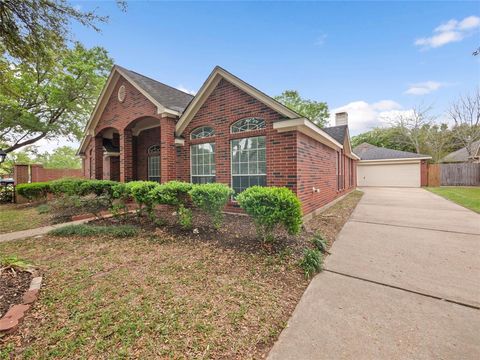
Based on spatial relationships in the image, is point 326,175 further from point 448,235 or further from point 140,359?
point 140,359

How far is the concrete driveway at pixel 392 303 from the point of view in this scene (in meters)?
2.02

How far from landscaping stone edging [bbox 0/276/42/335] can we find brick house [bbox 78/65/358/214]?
5096mm

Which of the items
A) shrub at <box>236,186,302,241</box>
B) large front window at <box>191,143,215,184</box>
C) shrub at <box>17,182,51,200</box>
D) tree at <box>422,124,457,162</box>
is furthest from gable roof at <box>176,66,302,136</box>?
tree at <box>422,124,457,162</box>

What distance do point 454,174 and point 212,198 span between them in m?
26.2

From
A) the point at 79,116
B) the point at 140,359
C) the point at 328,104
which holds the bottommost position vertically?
the point at 140,359

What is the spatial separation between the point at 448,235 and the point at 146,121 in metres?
11.9

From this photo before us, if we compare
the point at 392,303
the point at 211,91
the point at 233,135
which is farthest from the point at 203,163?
the point at 392,303

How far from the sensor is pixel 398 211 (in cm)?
855

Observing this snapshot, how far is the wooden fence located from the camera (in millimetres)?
19517

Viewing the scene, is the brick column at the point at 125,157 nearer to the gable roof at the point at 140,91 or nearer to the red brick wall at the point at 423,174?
the gable roof at the point at 140,91

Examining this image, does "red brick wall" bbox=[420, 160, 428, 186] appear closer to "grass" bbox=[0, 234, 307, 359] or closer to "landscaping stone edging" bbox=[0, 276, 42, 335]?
"grass" bbox=[0, 234, 307, 359]

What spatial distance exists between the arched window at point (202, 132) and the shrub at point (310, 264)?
18.1ft

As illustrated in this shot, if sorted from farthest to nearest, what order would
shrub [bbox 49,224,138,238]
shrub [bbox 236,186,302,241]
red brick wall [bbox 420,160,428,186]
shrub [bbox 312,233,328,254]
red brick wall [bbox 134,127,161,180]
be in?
red brick wall [bbox 420,160,428,186], red brick wall [bbox 134,127,161,180], shrub [bbox 49,224,138,238], shrub [bbox 312,233,328,254], shrub [bbox 236,186,302,241]

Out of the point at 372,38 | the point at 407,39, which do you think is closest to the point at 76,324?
the point at 372,38
